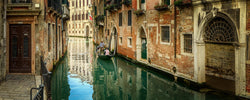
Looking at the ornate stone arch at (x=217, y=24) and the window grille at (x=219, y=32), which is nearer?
the ornate stone arch at (x=217, y=24)

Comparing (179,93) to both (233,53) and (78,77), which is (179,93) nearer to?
(233,53)

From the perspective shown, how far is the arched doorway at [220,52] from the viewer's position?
9.38 meters

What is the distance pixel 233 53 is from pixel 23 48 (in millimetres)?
8375

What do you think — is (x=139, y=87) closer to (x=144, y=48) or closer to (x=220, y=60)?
(x=220, y=60)

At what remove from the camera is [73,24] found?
204 feet

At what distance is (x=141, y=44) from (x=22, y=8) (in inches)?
348

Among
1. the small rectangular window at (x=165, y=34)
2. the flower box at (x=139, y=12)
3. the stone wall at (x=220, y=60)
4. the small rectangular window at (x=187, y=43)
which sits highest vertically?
the flower box at (x=139, y=12)

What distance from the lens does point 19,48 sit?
37.7 feet

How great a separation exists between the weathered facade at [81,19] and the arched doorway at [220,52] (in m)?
45.4

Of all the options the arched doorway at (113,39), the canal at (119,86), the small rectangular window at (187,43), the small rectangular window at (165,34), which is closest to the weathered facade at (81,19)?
the arched doorway at (113,39)

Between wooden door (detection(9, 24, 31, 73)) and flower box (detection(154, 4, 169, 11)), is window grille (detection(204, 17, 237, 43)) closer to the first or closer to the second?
flower box (detection(154, 4, 169, 11))

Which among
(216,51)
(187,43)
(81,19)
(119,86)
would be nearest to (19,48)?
(119,86)

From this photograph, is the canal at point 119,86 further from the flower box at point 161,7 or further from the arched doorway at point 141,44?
the flower box at point 161,7

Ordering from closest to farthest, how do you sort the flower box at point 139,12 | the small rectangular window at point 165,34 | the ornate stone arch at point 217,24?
the ornate stone arch at point 217,24, the small rectangular window at point 165,34, the flower box at point 139,12
